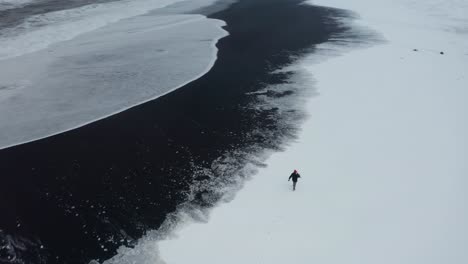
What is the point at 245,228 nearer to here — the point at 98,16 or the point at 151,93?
the point at 151,93

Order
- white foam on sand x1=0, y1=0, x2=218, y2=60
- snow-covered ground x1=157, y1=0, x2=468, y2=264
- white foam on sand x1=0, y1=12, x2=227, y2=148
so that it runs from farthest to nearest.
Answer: white foam on sand x1=0, y1=0, x2=218, y2=60, white foam on sand x1=0, y1=12, x2=227, y2=148, snow-covered ground x1=157, y1=0, x2=468, y2=264

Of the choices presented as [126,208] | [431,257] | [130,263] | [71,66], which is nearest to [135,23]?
[71,66]

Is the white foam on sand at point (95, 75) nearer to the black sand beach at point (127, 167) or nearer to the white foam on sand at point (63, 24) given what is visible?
the black sand beach at point (127, 167)

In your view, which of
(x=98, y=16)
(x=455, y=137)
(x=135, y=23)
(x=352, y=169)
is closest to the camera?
(x=352, y=169)

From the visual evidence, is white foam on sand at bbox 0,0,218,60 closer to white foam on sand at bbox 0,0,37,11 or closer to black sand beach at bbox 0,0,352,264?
white foam on sand at bbox 0,0,37,11

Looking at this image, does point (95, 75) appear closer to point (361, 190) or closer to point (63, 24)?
point (63, 24)

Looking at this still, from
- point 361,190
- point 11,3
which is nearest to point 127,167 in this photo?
point 361,190

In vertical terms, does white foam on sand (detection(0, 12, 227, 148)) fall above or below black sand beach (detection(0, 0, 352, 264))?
above

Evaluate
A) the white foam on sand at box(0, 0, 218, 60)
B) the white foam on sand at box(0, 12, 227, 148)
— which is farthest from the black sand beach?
the white foam on sand at box(0, 0, 218, 60)

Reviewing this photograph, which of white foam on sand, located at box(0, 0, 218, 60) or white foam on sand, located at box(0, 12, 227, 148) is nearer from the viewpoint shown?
white foam on sand, located at box(0, 12, 227, 148)
